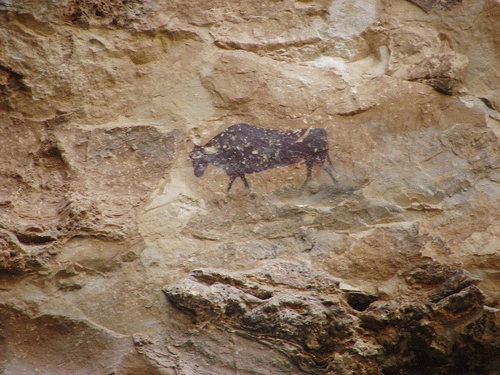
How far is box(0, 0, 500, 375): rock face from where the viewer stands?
119 inches

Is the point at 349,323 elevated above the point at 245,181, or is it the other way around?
the point at 245,181

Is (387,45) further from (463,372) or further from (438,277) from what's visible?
(463,372)

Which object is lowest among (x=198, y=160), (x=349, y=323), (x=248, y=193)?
(x=349, y=323)

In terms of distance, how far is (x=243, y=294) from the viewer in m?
3.06

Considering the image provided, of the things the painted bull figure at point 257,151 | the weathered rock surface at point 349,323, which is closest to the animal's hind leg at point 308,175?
the painted bull figure at point 257,151

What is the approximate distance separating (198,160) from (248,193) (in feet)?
1.22

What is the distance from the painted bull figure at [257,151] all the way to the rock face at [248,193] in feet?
0.13

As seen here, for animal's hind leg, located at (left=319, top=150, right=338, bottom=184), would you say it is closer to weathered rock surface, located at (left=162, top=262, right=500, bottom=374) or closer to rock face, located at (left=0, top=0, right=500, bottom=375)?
rock face, located at (left=0, top=0, right=500, bottom=375)

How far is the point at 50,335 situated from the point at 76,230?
1.91ft

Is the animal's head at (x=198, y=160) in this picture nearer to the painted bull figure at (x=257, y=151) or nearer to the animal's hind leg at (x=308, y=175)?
the painted bull figure at (x=257, y=151)

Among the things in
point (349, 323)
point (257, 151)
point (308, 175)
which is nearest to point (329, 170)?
point (308, 175)

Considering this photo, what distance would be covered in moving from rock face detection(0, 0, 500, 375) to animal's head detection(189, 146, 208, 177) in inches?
1.5

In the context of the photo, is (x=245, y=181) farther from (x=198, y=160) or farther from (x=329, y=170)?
(x=329, y=170)

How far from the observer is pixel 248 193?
133 inches
